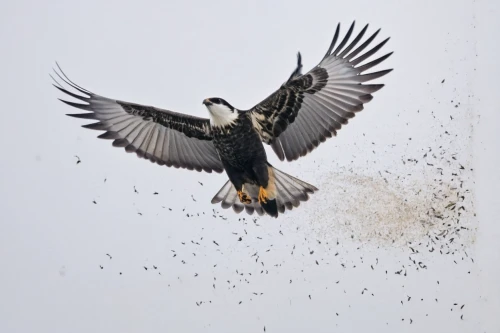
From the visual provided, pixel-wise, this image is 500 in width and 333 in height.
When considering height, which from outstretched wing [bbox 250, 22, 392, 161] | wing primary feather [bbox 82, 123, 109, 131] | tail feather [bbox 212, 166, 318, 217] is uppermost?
wing primary feather [bbox 82, 123, 109, 131]

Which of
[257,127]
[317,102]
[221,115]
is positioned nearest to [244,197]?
[257,127]

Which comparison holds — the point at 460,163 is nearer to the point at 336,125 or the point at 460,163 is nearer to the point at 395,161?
the point at 395,161

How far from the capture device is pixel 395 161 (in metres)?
7.86

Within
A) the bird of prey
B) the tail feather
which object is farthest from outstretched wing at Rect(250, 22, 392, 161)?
the tail feather

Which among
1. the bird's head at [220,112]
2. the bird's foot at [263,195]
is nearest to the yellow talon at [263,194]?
the bird's foot at [263,195]

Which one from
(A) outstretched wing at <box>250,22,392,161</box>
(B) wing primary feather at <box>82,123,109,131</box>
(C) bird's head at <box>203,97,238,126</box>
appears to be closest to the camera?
(A) outstretched wing at <box>250,22,392,161</box>

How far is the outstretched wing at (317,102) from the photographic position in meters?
6.80

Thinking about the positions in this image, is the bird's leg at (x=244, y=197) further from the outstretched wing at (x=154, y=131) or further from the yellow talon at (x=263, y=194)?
the outstretched wing at (x=154, y=131)

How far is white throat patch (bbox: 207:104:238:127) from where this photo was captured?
6926 millimetres

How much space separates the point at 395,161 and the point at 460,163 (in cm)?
57

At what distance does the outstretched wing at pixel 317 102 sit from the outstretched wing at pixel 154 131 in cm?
56

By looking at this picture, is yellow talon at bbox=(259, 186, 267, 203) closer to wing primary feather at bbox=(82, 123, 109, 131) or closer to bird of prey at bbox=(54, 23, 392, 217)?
bird of prey at bbox=(54, 23, 392, 217)

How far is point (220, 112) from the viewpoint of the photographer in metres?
6.96

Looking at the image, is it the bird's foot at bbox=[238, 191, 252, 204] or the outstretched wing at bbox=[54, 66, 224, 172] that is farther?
the bird's foot at bbox=[238, 191, 252, 204]
